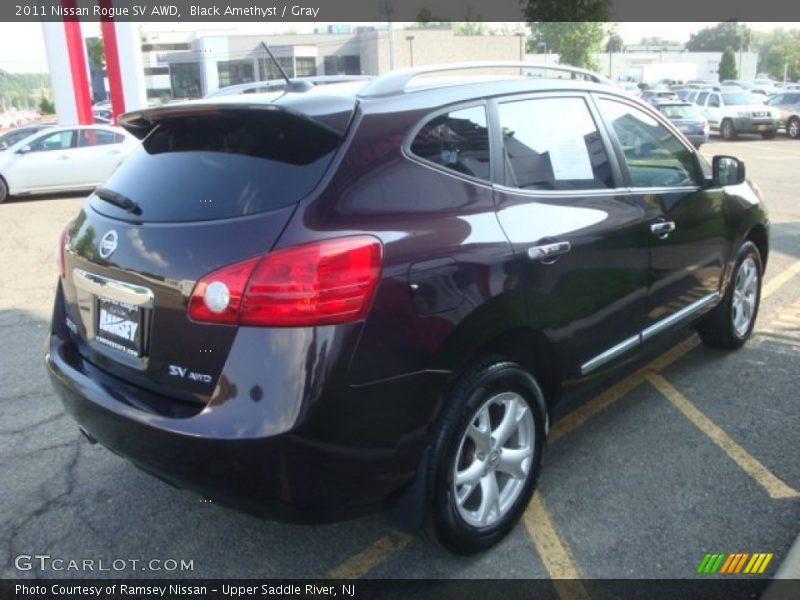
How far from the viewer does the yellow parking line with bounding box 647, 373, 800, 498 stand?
330 centimetres

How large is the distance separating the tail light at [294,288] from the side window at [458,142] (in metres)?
0.60

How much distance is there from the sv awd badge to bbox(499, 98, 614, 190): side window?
A: 1423 mm

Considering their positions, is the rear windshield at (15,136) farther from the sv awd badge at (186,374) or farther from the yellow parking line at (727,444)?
the sv awd badge at (186,374)

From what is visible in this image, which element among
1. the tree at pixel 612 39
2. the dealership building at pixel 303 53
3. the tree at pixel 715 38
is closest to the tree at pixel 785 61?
the tree at pixel 715 38

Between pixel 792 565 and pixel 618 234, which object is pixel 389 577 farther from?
pixel 618 234

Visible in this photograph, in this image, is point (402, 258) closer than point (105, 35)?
Yes

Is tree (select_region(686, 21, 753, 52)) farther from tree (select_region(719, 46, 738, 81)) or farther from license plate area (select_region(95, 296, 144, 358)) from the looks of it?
license plate area (select_region(95, 296, 144, 358))

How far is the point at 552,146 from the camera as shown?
3.27 meters

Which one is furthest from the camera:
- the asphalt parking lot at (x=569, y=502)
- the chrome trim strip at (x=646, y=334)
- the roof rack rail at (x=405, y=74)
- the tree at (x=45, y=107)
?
the tree at (x=45, y=107)

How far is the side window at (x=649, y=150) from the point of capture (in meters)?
3.73

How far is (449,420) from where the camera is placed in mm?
2580

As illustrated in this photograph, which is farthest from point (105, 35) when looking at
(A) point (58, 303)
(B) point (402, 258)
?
(B) point (402, 258)

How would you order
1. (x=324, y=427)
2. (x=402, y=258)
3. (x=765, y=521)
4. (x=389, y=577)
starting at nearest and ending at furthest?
(x=324, y=427)
(x=402, y=258)
(x=389, y=577)
(x=765, y=521)

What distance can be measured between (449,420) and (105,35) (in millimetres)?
17791
